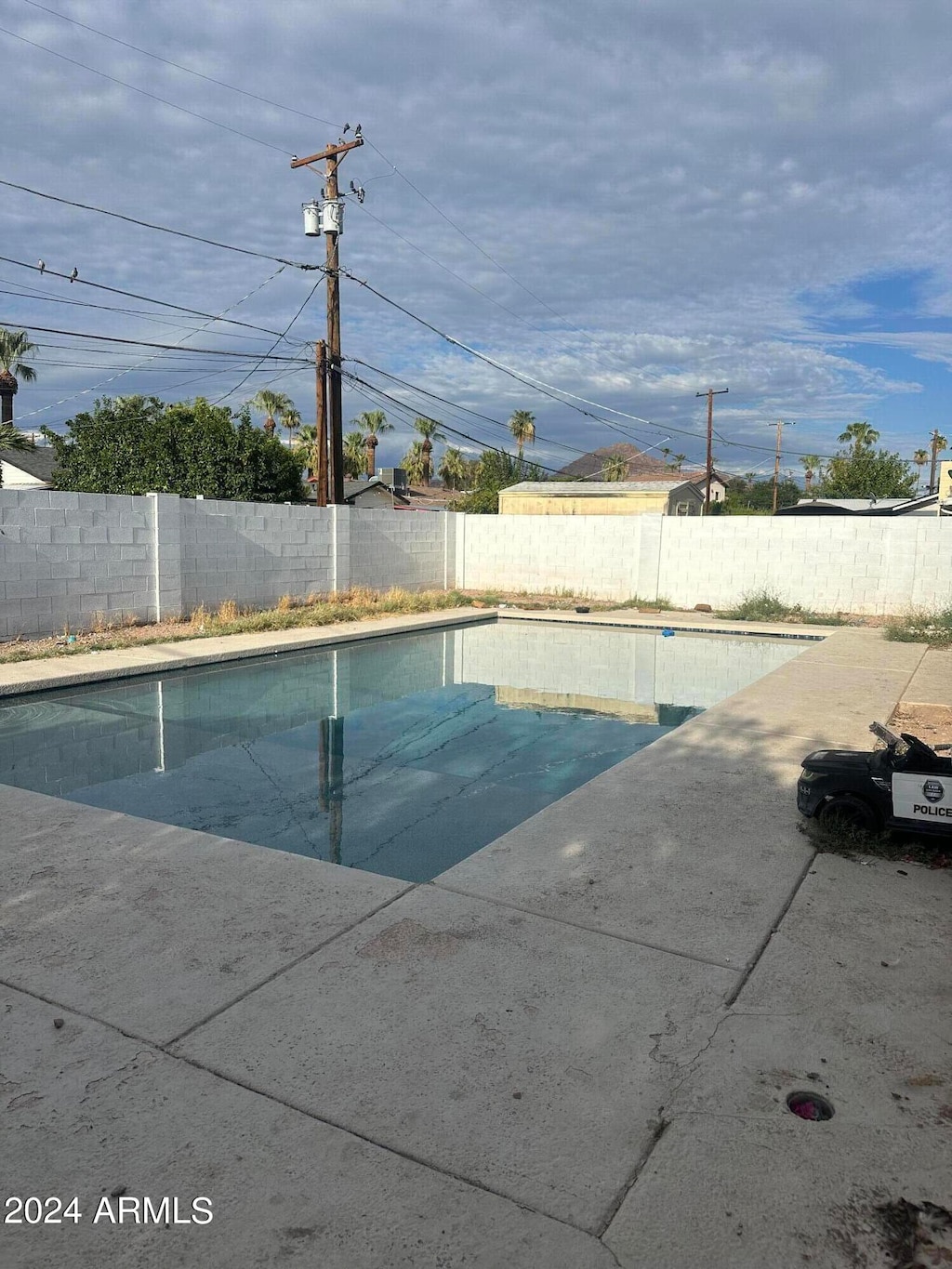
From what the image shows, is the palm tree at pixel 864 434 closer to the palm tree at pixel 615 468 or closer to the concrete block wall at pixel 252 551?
the palm tree at pixel 615 468

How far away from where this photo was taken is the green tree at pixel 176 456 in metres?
25.9

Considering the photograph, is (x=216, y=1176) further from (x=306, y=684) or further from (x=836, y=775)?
(x=306, y=684)

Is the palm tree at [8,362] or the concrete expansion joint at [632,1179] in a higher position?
the palm tree at [8,362]

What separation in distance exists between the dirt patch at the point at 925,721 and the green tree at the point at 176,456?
21802mm

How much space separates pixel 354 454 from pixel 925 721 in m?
47.3

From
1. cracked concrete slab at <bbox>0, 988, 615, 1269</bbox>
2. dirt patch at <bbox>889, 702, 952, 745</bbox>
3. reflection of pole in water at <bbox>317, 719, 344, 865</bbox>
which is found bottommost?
reflection of pole in water at <bbox>317, 719, 344, 865</bbox>

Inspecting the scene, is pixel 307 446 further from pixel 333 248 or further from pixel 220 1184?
pixel 220 1184

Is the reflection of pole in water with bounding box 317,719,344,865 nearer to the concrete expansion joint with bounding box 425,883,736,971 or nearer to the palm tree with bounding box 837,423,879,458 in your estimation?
the concrete expansion joint with bounding box 425,883,736,971

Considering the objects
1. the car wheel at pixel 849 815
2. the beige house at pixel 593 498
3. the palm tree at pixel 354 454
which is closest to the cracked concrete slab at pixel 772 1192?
the car wheel at pixel 849 815

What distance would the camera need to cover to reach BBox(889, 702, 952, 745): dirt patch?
6.97m

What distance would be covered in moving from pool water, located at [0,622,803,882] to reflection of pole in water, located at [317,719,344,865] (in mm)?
18

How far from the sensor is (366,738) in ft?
25.9

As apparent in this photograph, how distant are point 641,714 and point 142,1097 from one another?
6998 mm

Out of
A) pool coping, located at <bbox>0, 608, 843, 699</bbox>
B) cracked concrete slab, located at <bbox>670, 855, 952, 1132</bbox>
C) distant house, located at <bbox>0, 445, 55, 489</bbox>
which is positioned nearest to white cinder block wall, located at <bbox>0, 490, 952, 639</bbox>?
pool coping, located at <bbox>0, 608, 843, 699</bbox>
